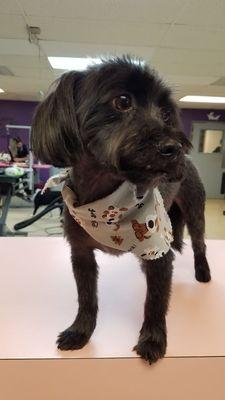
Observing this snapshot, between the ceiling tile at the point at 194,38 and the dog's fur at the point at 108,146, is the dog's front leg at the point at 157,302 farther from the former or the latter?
the ceiling tile at the point at 194,38

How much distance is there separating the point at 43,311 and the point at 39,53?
115 inches

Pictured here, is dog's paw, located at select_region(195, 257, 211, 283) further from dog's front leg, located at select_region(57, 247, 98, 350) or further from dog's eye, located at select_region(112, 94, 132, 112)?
dog's eye, located at select_region(112, 94, 132, 112)

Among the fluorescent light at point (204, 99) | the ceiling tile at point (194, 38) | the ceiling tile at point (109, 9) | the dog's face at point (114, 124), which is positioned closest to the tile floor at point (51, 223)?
the ceiling tile at point (194, 38)

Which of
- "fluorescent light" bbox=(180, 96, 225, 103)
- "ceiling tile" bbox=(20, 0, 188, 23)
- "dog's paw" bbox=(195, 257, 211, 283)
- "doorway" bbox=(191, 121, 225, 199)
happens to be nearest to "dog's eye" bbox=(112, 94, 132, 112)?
"dog's paw" bbox=(195, 257, 211, 283)

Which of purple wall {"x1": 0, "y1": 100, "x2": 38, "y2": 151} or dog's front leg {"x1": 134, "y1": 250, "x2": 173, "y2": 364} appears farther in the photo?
purple wall {"x1": 0, "y1": 100, "x2": 38, "y2": 151}

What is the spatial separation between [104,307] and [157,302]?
209 mm

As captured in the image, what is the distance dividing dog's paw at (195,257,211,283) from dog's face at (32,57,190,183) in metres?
0.53

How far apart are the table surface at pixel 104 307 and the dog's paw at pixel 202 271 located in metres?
0.02

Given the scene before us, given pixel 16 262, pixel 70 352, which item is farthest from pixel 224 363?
pixel 16 262

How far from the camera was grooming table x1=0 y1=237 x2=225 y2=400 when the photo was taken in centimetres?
70

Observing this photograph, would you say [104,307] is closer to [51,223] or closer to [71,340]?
[71,340]

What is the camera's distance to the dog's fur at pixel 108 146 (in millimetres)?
589

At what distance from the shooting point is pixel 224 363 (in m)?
0.72

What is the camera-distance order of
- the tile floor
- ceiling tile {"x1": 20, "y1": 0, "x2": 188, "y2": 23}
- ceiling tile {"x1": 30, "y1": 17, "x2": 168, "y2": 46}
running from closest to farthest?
1. ceiling tile {"x1": 20, "y1": 0, "x2": 188, "y2": 23}
2. ceiling tile {"x1": 30, "y1": 17, "x2": 168, "y2": 46}
3. the tile floor
